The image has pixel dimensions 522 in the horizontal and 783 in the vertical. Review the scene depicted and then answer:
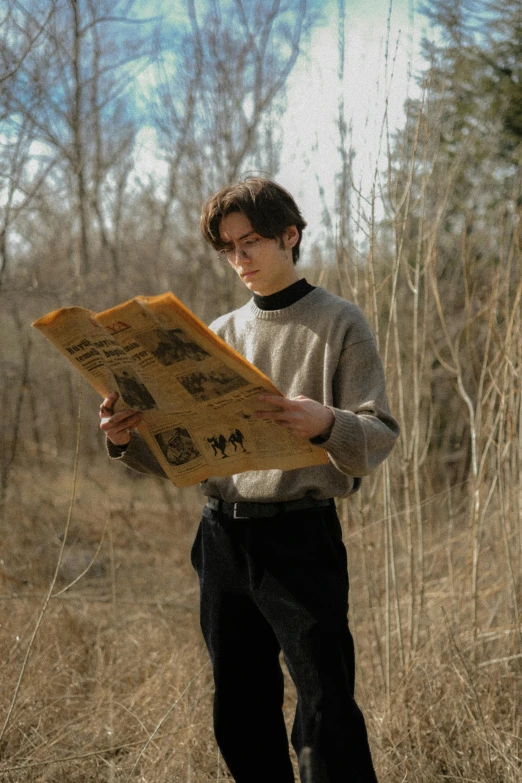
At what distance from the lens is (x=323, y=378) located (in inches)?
66.4

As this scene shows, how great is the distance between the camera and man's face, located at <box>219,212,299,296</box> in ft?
5.60

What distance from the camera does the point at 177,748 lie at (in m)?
2.35

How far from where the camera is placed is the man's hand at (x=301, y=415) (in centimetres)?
144

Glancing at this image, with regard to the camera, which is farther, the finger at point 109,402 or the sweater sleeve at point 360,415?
the finger at point 109,402

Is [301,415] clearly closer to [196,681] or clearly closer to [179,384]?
[179,384]

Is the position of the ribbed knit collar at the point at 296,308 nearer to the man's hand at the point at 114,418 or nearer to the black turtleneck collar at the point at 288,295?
the black turtleneck collar at the point at 288,295

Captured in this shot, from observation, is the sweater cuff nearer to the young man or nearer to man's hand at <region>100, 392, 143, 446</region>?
the young man

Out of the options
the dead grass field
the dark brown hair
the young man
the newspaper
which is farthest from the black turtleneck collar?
the dead grass field

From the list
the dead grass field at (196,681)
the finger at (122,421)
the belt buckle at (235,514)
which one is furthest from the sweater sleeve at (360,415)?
the dead grass field at (196,681)

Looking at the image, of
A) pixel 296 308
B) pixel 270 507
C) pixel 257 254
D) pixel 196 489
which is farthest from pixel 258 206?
pixel 196 489

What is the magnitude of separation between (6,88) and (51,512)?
9.38 feet

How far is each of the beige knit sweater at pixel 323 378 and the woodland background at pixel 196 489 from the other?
0.49m

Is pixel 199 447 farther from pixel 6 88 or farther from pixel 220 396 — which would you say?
pixel 6 88

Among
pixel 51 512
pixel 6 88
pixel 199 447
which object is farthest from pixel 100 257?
pixel 199 447
